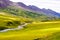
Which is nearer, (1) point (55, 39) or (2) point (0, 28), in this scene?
(1) point (55, 39)

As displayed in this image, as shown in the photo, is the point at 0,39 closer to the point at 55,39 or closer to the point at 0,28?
the point at 55,39

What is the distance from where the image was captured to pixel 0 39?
80.8 feet

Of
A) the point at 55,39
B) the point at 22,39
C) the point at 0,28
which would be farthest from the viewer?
the point at 0,28

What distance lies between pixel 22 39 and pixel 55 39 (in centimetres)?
616

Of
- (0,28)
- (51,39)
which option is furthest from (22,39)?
(0,28)

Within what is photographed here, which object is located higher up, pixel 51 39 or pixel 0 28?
pixel 0 28

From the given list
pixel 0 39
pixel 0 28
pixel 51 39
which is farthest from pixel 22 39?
pixel 0 28

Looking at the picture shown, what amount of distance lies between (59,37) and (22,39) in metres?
6.07

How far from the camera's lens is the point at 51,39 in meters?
18.5

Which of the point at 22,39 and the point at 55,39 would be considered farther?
the point at 22,39

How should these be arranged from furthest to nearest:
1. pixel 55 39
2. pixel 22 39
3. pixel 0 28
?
1. pixel 0 28
2. pixel 22 39
3. pixel 55 39

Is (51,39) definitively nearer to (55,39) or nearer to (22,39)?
(55,39)

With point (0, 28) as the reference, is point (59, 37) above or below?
below

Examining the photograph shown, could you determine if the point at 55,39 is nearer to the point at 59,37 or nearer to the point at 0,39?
the point at 59,37
